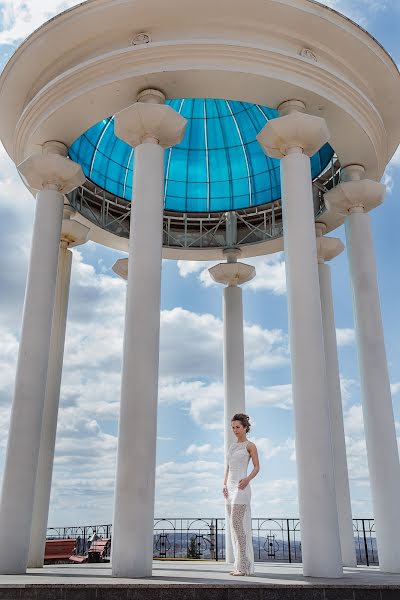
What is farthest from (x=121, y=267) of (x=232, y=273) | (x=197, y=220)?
(x=232, y=273)

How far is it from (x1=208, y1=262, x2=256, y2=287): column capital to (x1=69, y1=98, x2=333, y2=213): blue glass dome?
3.57 m

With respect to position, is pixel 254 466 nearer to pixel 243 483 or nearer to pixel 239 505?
pixel 243 483

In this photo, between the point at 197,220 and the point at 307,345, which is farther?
the point at 197,220

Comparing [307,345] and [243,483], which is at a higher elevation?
[307,345]

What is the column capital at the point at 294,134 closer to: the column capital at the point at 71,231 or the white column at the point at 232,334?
the column capital at the point at 71,231

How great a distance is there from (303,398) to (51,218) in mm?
10117

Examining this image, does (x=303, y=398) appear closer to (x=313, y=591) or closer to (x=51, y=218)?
(x=313, y=591)

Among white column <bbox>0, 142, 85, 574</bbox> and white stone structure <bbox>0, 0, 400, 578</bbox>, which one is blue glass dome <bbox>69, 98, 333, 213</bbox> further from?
white column <bbox>0, 142, 85, 574</bbox>

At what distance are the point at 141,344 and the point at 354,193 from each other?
34.0 ft

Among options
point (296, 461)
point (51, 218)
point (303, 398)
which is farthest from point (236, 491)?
point (51, 218)

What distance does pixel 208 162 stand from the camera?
2855cm

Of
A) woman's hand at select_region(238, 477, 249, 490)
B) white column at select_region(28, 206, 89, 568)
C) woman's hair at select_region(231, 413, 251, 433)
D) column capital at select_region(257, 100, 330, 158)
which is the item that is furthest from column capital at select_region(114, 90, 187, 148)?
woman's hand at select_region(238, 477, 249, 490)

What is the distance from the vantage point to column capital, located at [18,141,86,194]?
18.0 metres

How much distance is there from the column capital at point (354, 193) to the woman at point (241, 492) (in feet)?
32.8
